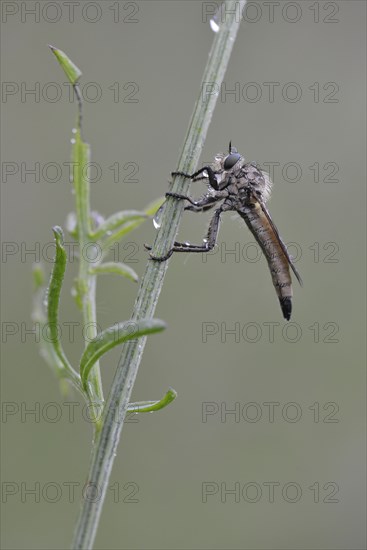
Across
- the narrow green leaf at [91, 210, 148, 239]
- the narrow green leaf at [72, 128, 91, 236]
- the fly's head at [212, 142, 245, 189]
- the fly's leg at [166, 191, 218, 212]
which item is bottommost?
the narrow green leaf at [91, 210, 148, 239]

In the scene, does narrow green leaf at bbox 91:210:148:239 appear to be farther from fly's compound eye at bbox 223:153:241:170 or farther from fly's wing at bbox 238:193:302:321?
fly's wing at bbox 238:193:302:321

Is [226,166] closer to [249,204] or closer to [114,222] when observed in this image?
[249,204]

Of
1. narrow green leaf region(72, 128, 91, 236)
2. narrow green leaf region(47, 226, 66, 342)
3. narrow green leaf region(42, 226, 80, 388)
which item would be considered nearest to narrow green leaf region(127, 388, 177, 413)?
narrow green leaf region(42, 226, 80, 388)

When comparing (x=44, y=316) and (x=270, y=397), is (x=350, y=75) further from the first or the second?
(x=44, y=316)

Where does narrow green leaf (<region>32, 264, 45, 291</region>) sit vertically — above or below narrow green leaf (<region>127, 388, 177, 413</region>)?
above

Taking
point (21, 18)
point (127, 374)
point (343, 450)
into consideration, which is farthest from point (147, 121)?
point (127, 374)

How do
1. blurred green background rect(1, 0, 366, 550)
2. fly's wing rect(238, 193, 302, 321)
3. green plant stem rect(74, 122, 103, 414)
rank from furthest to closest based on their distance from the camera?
blurred green background rect(1, 0, 366, 550) < fly's wing rect(238, 193, 302, 321) < green plant stem rect(74, 122, 103, 414)

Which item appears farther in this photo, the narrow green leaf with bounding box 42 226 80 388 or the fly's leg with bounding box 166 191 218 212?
the fly's leg with bounding box 166 191 218 212

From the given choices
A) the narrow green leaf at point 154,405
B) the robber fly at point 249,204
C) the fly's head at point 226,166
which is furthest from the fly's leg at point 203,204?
the narrow green leaf at point 154,405
